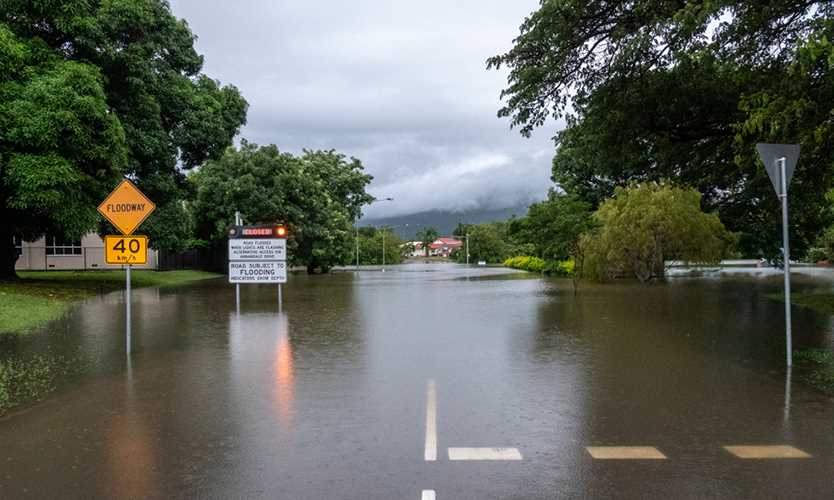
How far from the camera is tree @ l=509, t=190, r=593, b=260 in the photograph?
3766 cm

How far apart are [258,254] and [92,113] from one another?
6.26m

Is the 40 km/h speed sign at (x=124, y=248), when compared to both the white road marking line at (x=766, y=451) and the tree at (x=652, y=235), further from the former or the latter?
the tree at (x=652, y=235)

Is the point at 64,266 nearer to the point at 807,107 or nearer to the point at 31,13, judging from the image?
the point at 31,13

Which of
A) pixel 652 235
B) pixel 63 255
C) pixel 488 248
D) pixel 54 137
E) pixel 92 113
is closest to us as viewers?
pixel 54 137

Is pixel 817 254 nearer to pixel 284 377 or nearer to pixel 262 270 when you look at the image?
pixel 262 270

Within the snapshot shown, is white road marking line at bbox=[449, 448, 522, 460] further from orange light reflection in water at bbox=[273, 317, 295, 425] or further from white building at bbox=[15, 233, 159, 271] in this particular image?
white building at bbox=[15, 233, 159, 271]

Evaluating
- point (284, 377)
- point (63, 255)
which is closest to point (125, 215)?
point (284, 377)

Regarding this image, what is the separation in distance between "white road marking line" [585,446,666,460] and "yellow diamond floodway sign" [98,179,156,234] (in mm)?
8033

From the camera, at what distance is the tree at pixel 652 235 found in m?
29.2

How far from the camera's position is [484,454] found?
5.36m

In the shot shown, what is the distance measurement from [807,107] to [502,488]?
8.00 meters

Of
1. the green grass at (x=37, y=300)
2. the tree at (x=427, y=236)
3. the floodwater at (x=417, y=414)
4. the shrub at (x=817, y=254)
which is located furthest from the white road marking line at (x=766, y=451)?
the tree at (x=427, y=236)

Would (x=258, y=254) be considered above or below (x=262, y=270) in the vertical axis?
above

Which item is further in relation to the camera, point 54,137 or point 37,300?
point 54,137
